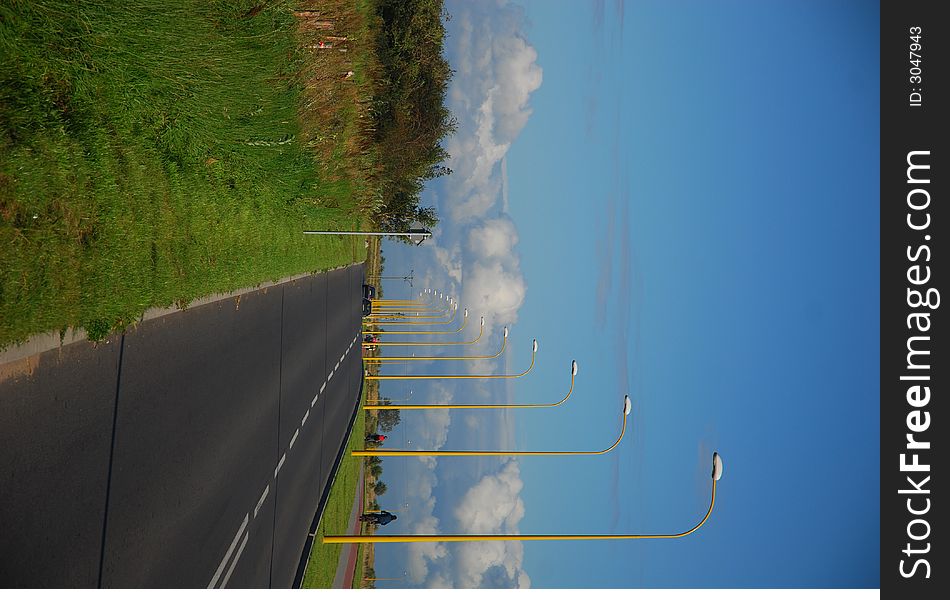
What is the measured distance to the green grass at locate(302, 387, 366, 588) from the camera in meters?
13.5

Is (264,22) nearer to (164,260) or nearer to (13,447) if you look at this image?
(164,260)

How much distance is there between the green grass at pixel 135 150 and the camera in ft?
18.0

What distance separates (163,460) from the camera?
24.9 ft

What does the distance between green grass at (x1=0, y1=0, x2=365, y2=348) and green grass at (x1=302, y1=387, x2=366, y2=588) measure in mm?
6442

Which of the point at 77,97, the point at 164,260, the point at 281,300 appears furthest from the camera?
the point at 281,300

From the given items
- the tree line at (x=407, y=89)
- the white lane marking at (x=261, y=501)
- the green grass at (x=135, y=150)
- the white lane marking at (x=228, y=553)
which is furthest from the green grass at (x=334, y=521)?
the tree line at (x=407, y=89)

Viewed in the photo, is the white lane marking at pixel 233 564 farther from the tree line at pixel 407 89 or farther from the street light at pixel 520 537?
the tree line at pixel 407 89

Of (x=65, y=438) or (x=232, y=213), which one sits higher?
(x=232, y=213)

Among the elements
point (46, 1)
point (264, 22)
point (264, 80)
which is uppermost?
point (264, 22)

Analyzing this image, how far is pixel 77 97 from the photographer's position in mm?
6391

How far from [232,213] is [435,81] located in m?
14.8

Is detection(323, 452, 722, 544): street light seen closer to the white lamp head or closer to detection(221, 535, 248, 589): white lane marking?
the white lamp head

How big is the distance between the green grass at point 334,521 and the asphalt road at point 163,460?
0.77 meters
